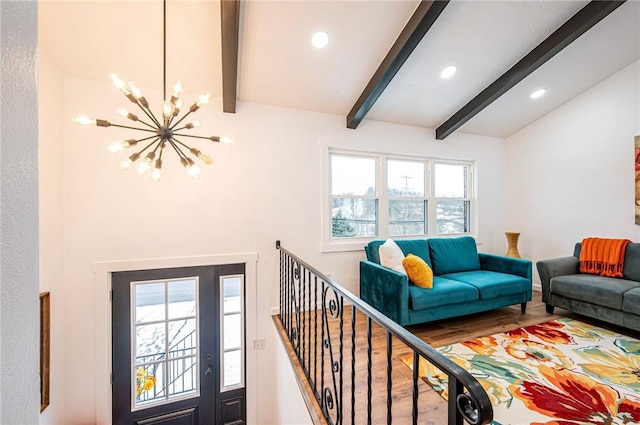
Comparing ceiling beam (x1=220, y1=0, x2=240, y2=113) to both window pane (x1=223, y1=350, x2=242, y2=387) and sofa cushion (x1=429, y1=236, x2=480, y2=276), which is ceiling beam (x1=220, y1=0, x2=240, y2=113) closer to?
window pane (x1=223, y1=350, x2=242, y2=387)

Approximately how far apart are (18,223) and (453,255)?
156 inches

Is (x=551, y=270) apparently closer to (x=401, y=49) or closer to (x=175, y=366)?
(x=401, y=49)

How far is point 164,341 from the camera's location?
289 cm

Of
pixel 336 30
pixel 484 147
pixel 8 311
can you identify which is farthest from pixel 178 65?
pixel 484 147

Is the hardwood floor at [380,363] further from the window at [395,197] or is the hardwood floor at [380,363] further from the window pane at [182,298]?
the window at [395,197]

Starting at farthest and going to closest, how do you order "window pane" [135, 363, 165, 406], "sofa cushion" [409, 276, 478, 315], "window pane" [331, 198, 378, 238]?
"window pane" [331, 198, 378, 238] → "window pane" [135, 363, 165, 406] → "sofa cushion" [409, 276, 478, 315]

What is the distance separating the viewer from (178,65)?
255 centimetres

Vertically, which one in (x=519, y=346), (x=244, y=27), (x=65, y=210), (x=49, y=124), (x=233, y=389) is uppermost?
(x=244, y=27)

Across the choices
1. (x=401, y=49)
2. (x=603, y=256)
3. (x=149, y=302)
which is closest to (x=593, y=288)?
(x=603, y=256)

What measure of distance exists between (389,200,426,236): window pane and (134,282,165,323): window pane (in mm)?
3001

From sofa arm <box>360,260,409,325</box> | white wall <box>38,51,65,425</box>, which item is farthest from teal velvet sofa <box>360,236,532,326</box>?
white wall <box>38,51,65,425</box>

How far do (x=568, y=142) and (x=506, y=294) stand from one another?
2534 mm

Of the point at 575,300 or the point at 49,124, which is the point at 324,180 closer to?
the point at 49,124

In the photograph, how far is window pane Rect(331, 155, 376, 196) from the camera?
3.62 meters
